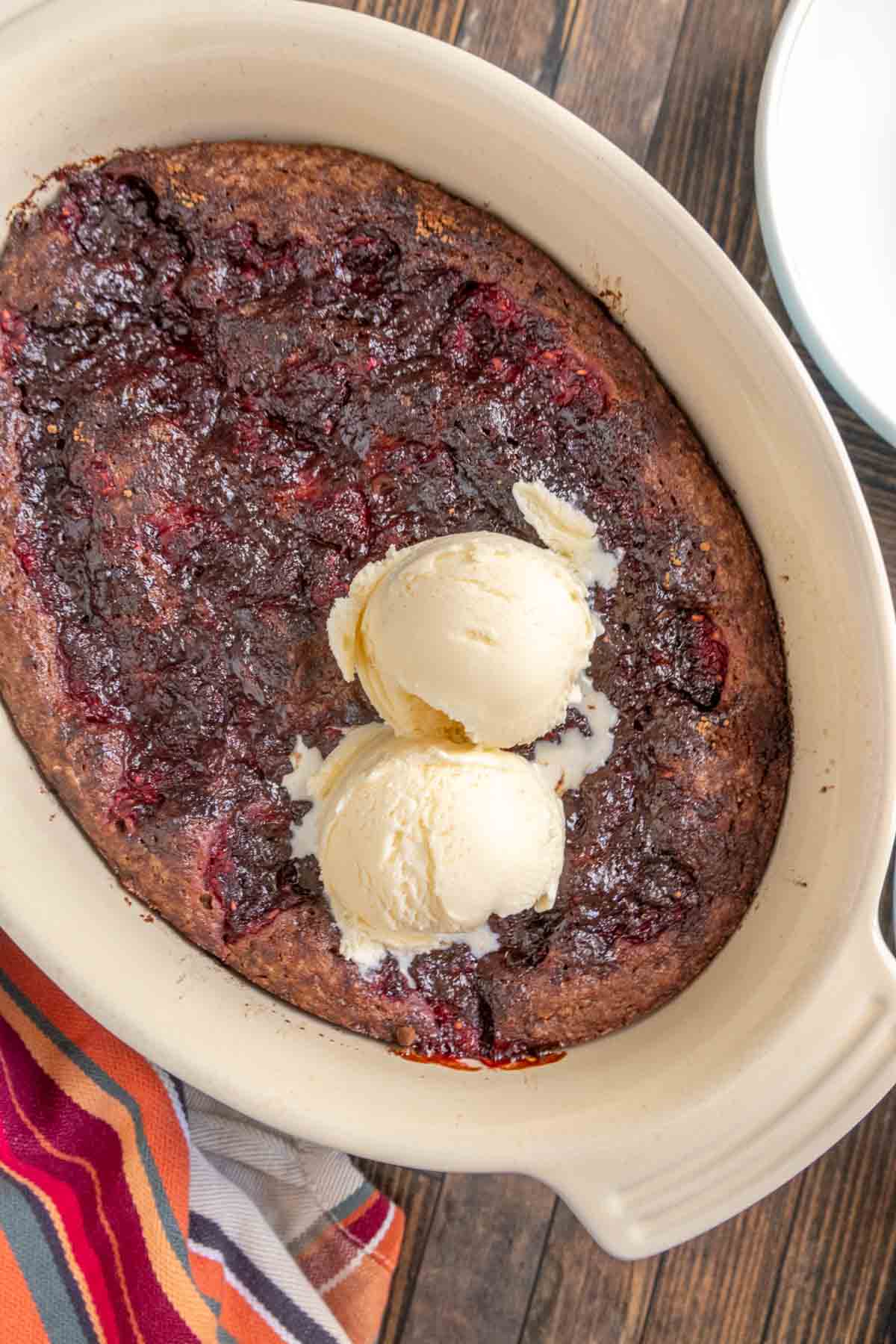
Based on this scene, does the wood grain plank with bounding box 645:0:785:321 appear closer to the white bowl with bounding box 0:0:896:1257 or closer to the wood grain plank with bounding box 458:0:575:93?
the wood grain plank with bounding box 458:0:575:93

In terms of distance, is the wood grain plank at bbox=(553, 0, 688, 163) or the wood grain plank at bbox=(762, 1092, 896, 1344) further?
the wood grain plank at bbox=(762, 1092, 896, 1344)

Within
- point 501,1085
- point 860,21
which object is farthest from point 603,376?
point 501,1085

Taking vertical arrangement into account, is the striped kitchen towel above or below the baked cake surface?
below

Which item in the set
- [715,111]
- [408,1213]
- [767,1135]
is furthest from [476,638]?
[408,1213]

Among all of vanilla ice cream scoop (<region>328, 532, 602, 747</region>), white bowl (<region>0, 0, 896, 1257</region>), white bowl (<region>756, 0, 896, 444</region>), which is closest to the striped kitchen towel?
white bowl (<region>0, 0, 896, 1257</region>)

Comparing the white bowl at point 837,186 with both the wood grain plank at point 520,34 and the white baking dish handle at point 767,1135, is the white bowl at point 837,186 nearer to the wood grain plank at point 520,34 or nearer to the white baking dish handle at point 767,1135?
the wood grain plank at point 520,34

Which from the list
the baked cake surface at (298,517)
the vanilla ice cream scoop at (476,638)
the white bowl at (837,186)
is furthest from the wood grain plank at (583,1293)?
the white bowl at (837,186)
